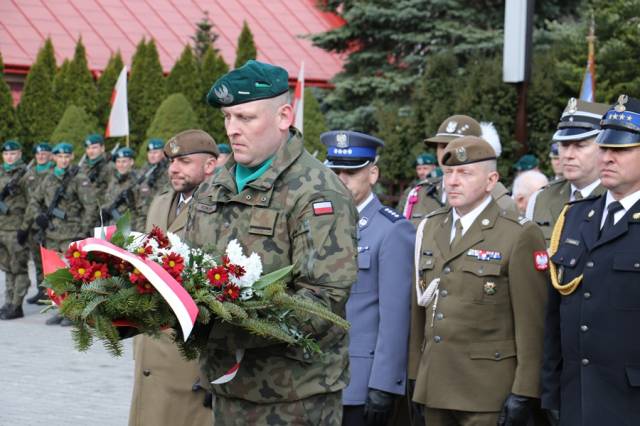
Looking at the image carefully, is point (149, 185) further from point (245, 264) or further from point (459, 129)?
point (245, 264)

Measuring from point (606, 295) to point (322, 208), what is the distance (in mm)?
1331

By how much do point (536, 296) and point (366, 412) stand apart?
2.96ft

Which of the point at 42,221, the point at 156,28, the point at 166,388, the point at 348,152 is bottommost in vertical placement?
the point at 166,388

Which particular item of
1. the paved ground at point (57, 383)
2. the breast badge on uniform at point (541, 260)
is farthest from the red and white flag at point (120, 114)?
the breast badge on uniform at point (541, 260)

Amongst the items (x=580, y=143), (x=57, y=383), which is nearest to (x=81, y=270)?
(x=580, y=143)

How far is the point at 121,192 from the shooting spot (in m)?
13.5

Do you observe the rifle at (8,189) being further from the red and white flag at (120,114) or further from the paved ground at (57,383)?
the red and white flag at (120,114)

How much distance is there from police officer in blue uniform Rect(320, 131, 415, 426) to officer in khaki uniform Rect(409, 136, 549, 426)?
0.12 meters

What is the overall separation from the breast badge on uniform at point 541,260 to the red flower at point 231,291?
1972mm

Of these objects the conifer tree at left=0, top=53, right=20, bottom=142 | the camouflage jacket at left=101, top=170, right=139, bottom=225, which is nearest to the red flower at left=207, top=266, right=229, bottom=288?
the camouflage jacket at left=101, top=170, right=139, bottom=225

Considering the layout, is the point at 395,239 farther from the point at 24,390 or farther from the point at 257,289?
the point at 24,390

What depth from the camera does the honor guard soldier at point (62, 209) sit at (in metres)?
13.2

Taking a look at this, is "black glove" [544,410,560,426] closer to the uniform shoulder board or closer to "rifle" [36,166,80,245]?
the uniform shoulder board

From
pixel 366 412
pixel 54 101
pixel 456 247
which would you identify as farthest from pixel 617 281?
pixel 54 101
